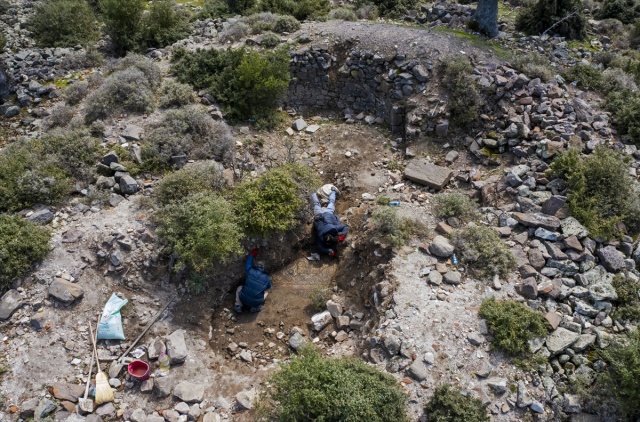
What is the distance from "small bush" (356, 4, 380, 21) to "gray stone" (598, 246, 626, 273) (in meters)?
10.9

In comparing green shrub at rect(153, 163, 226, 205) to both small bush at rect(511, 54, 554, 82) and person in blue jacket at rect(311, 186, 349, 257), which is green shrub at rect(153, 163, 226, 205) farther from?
small bush at rect(511, 54, 554, 82)

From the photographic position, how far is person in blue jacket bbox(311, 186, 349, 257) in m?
8.68

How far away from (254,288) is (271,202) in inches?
66.4

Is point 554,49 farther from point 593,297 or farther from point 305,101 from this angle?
point 593,297

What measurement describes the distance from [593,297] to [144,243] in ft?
25.3

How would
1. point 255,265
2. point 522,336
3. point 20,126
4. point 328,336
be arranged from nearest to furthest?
point 522,336, point 328,336, point 255,265, point 20,126

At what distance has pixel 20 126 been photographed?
10.9 metres

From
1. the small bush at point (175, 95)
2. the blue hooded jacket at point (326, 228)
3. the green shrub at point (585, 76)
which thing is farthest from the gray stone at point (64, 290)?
the green shrub at point (585, 76)

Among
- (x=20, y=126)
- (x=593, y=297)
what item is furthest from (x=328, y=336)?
(x=20, y=126)

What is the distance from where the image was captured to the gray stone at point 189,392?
616 cm

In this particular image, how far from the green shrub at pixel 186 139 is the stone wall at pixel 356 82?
3308 mm

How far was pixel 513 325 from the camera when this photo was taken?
620cm

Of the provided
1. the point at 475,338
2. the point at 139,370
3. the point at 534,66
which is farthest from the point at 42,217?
the point at 534,66

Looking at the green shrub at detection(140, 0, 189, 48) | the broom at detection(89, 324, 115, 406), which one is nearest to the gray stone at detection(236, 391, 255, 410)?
the broom at detection(89, 324, 115, 406)
